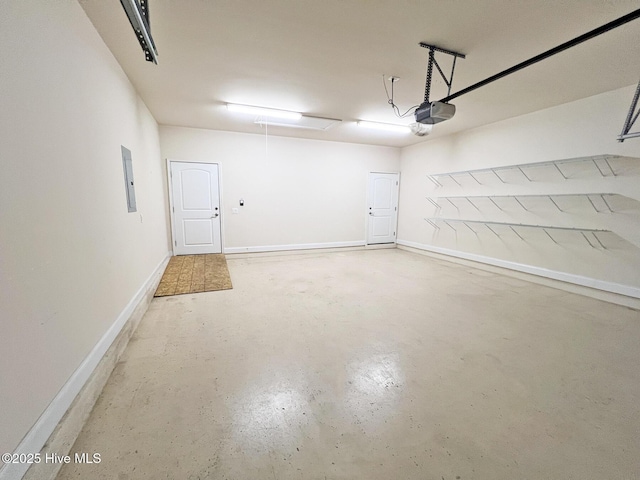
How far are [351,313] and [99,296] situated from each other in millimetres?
2482

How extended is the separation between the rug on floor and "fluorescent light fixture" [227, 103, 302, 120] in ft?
9.20

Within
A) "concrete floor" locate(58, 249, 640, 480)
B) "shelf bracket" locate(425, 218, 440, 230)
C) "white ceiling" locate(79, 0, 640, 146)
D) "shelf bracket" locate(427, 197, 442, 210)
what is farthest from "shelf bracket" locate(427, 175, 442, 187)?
"concrete floor" locate(58, 249, 640, 480)

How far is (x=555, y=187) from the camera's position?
13.4 feet

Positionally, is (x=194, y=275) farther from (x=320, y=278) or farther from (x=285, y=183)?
(x=285, y=183)

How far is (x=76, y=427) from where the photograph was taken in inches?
58.3

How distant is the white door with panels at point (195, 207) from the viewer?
5.61m

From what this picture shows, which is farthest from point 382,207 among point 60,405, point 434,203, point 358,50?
point 60,405

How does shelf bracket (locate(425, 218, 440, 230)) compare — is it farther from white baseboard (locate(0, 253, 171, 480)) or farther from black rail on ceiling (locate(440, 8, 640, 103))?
white baseboard (locate(0, 253, 171, 480))

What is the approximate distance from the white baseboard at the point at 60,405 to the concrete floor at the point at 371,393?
198 mm

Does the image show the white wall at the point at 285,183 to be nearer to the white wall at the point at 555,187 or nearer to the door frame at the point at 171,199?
the door frame at the point at 171,199

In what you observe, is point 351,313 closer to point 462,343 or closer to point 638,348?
point 462,343

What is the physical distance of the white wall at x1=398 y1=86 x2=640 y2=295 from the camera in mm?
3402

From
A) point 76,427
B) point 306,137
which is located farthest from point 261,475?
point 306,137

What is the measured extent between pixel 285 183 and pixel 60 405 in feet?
18.0
